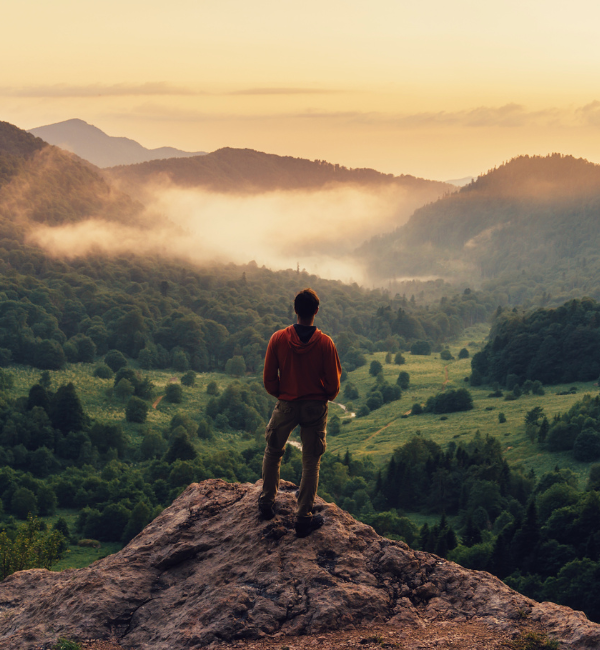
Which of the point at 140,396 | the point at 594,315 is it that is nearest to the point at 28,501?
the point at 140,396

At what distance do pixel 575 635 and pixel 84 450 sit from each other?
11821 centimetres

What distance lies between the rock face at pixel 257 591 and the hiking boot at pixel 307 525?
135mm

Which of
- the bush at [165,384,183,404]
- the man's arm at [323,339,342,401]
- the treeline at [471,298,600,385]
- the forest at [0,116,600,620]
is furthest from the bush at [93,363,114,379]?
the man's arm at [323,339,342,401]

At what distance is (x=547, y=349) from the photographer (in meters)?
163

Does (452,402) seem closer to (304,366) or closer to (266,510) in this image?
(266,510)

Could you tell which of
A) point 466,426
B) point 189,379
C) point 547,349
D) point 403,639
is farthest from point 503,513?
point 189,379

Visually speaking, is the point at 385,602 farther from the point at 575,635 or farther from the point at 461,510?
the point at 461,510

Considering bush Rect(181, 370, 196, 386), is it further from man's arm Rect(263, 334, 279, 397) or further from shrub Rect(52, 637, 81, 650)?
shrub Rect(52, 637, 81, 650)

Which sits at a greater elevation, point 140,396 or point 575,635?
point 575,635

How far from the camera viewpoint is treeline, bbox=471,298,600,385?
15838 cm

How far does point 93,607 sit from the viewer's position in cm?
1252

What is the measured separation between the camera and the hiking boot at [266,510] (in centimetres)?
1378

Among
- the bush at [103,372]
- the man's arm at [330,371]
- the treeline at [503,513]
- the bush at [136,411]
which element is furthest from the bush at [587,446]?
the bush at [103,372]

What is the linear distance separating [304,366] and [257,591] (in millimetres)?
4192
